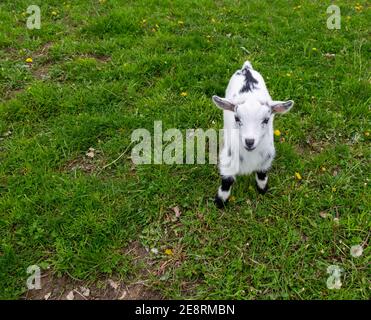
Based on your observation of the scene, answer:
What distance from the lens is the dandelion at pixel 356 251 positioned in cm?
407

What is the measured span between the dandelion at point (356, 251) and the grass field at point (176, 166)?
4 centimetres

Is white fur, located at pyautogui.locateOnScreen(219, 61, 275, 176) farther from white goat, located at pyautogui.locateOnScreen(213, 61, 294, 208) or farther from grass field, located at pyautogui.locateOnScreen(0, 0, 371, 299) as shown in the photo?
grass field, located at pyautogui.locateOnScreen(0, 0, 371, 299)

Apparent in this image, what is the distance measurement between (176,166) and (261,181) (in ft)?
3.72

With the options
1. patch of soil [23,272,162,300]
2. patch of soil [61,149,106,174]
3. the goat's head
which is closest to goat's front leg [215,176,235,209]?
the goat's head

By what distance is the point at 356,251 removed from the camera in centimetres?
409

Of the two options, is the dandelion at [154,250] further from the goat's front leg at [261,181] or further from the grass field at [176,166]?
the goat's front leg at [261,181]

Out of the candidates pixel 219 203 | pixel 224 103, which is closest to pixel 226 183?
pixel 219 203

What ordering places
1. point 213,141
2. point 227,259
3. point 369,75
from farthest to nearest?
1. point 369,75
2. point 213,141
3. point 227,259

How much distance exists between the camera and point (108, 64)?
6.47m

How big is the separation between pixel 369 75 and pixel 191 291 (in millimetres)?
4469

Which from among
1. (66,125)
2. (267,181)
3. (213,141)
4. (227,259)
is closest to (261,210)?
(267,181)

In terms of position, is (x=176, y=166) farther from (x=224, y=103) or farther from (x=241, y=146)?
(x=224, y=103)

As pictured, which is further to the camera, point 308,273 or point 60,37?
point 60,37
